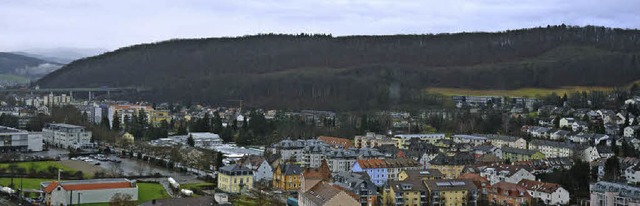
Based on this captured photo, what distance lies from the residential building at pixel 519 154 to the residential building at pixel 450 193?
21.3 feet

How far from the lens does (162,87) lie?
160ft

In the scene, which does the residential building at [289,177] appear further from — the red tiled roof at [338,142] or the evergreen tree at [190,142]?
the evergreen tree at [190,142]

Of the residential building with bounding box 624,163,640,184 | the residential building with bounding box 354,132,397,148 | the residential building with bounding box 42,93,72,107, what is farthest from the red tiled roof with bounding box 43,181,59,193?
the residential building with bounding box 42,93,72,107

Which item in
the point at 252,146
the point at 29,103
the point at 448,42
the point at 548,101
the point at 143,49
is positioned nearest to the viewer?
the point at 252,146

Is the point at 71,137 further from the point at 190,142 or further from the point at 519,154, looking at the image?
the point at 519,154

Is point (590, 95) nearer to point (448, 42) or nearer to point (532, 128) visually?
point (532, 128)

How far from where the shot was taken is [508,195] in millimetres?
14898

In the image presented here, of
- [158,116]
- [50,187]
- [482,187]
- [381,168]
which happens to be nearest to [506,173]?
[482,187]

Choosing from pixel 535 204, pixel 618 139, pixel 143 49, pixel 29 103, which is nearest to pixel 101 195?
pixel 535 204

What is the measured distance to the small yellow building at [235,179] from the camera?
54.0ft

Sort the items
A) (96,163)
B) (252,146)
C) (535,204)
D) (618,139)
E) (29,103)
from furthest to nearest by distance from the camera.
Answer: (29,103) < (252,146) < (618,139) < (96,163) < (535,204)

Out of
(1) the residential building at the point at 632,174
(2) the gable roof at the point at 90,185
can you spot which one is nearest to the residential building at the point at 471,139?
(1) the residential building at the point at 632,174

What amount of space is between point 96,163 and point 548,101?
21752 mm

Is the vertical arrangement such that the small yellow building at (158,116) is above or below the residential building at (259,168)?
above
